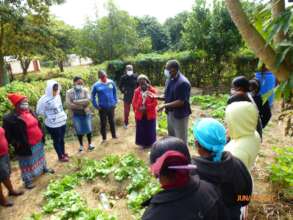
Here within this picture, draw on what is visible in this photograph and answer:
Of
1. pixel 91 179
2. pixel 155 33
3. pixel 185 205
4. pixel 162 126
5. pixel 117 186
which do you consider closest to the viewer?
pixel 185 205

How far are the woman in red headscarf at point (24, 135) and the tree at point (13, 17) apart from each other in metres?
9.59

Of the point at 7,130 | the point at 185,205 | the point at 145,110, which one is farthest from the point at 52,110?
the point at 185,205

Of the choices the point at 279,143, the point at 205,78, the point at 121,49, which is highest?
the point at 121,49

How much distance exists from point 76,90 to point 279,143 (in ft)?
15.7

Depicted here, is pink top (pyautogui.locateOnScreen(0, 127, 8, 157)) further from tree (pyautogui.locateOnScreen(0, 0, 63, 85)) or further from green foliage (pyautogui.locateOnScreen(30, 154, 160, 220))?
tree (pyautogui.locateOnScreen(0, 0, 63, 85))

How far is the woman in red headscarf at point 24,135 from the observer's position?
4621 mm

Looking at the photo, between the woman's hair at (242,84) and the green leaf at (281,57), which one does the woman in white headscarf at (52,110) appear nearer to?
the woman's hair at (242,84)

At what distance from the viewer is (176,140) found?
183 cm

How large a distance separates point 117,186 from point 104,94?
232cm

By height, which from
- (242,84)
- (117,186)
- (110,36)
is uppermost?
(110,36)

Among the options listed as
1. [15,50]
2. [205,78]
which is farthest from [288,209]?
[15,50]

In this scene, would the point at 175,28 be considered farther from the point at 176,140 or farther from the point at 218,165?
the point at 176,140

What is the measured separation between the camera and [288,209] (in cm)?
371

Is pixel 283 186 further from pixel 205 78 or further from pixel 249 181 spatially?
pixel 205 78
